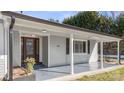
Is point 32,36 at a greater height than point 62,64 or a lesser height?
greater

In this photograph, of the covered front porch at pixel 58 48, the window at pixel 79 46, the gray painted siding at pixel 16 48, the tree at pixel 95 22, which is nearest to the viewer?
the gray painted siding at pixel 16 48

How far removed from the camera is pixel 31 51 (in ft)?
56.1

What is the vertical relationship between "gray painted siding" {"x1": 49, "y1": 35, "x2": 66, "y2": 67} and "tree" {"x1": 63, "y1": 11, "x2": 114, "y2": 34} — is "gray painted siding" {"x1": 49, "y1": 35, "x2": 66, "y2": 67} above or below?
below

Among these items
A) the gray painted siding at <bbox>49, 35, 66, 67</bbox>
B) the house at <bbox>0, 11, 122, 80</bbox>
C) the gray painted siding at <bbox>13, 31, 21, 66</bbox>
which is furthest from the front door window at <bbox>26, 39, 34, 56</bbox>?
the gray painted siding at <bbox>13, 31, 21, 66</bbox>

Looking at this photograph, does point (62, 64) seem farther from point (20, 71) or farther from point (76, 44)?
point (20, 71)

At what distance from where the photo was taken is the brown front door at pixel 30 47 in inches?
639

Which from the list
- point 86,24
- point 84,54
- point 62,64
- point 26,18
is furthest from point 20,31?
point 86,24

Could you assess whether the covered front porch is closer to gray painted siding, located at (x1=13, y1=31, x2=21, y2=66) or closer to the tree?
gray painted siding, located at (x1=13, y1=31, x2=21, y2=66)

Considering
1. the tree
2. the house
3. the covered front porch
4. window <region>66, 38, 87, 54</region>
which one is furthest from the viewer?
the tree

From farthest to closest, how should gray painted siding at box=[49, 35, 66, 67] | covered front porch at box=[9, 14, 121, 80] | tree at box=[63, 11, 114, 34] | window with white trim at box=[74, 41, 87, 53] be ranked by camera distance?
tree at box=[63, 11, 114, 34] < window with white trim at box=[74, 41, 87, 53] < gray painted siding at box=[49, 35, 66, 67] < covered front porch at box=[9, 14, 121, 80]

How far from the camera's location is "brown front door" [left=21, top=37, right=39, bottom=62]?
16.2 metres

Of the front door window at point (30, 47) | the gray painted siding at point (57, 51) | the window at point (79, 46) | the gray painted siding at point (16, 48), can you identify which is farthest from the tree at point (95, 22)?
the gray painted siding at point (16, 48)

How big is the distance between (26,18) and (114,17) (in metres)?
33.1

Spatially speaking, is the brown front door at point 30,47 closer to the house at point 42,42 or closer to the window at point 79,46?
the house at point 42,42
